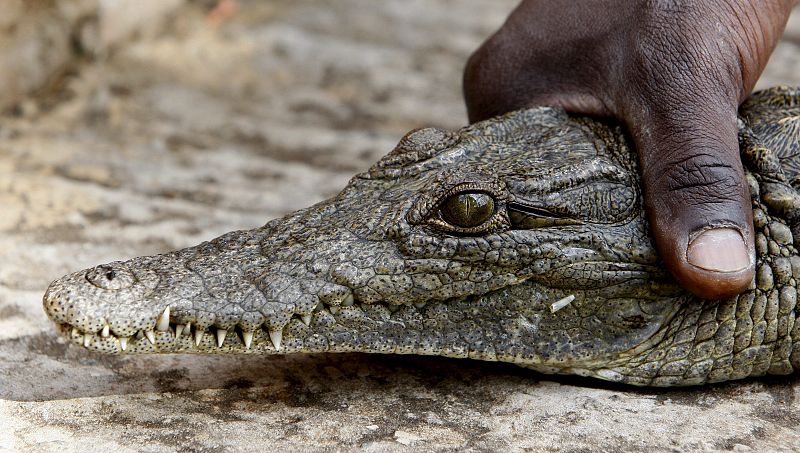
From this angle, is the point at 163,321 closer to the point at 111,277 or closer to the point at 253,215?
the point at 111,277

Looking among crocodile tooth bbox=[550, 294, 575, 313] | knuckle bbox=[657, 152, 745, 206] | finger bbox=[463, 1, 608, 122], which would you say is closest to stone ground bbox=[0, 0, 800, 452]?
crocodile tooth bbox=[550, 294, 575, 313]

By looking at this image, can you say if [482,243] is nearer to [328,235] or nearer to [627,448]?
[328,235]

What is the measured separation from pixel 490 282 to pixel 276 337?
0.73 meters

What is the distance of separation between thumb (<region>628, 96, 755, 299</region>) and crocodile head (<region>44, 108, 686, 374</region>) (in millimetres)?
125

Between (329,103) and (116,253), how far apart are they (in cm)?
243

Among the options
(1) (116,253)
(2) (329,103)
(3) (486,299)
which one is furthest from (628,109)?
(2) (329,103)

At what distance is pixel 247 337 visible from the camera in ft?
10.1

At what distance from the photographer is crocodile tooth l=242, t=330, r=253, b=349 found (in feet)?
10.1

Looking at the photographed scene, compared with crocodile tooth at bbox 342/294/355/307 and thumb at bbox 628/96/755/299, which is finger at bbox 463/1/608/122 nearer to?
thumb at bbox 628/96/755/299

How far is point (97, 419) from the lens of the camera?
10.1 feet

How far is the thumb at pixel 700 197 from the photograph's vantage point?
309cm

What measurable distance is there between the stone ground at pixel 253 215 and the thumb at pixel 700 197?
0.50 m

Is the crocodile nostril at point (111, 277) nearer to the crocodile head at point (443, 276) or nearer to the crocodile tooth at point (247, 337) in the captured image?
the crocodile head at point (443, 276)

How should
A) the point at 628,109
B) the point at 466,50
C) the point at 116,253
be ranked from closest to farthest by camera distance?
the point at 628,109 → the point at 116,253 → the point at 466,50
